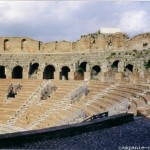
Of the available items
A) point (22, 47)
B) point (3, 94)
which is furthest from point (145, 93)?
point (22, 47)

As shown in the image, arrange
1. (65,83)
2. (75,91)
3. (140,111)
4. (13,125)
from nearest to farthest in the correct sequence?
(140,111), (13,125), (75,91), (65,83)

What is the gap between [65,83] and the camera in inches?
1186

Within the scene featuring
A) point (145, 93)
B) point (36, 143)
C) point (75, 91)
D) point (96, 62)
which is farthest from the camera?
point (96, 62)

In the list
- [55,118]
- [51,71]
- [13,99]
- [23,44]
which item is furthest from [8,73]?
[55,118]

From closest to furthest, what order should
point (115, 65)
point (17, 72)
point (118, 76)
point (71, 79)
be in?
point (118, 76) < point (71, 79) < point (115, 65) < point (17, 72)

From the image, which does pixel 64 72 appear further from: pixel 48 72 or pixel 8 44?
pixel 8 44

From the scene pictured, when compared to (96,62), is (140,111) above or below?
below

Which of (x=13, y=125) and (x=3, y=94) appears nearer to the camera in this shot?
(x=13, y=125)

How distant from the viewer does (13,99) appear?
29.4 metres

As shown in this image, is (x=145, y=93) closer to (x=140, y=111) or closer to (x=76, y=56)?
(x=140, y=111)

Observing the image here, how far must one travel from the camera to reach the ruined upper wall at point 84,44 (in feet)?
111

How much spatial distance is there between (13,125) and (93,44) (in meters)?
15.5

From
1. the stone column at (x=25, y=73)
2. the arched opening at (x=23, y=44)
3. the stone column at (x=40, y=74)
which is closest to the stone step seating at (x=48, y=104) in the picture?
Result: the stone column at (x=40, y=74)

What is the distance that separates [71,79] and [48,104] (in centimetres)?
699
